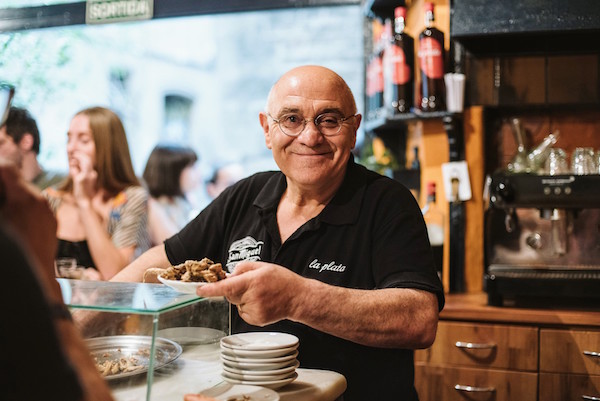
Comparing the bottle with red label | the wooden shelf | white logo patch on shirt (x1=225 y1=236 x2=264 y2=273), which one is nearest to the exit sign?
the bottle with red label

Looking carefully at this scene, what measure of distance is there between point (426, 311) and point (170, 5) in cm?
320

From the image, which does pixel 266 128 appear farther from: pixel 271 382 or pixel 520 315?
pixel 520 315

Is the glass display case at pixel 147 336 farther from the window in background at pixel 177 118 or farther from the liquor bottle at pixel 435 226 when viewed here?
the window in background at pixel 177 118

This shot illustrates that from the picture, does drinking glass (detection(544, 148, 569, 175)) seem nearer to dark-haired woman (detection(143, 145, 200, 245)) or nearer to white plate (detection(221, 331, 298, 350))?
white plate (detection(221, 331, 298, 350))

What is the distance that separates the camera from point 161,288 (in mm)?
1563

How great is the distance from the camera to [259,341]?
1549 mm

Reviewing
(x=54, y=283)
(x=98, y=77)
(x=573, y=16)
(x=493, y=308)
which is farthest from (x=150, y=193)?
(x=54, y=283)

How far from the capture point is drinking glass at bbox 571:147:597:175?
119 inches

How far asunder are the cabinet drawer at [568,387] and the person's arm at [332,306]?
1.24m

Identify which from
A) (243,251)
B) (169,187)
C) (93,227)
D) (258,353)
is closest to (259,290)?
(258,353)

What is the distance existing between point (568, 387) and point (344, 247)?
1396 millimetres

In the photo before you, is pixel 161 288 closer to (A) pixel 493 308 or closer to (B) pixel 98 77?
(A) pixel 493 308

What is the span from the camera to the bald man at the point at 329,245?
1.71 m

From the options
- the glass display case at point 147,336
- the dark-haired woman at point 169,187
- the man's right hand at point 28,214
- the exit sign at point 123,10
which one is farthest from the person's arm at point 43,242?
the exit sign at point 123,10
